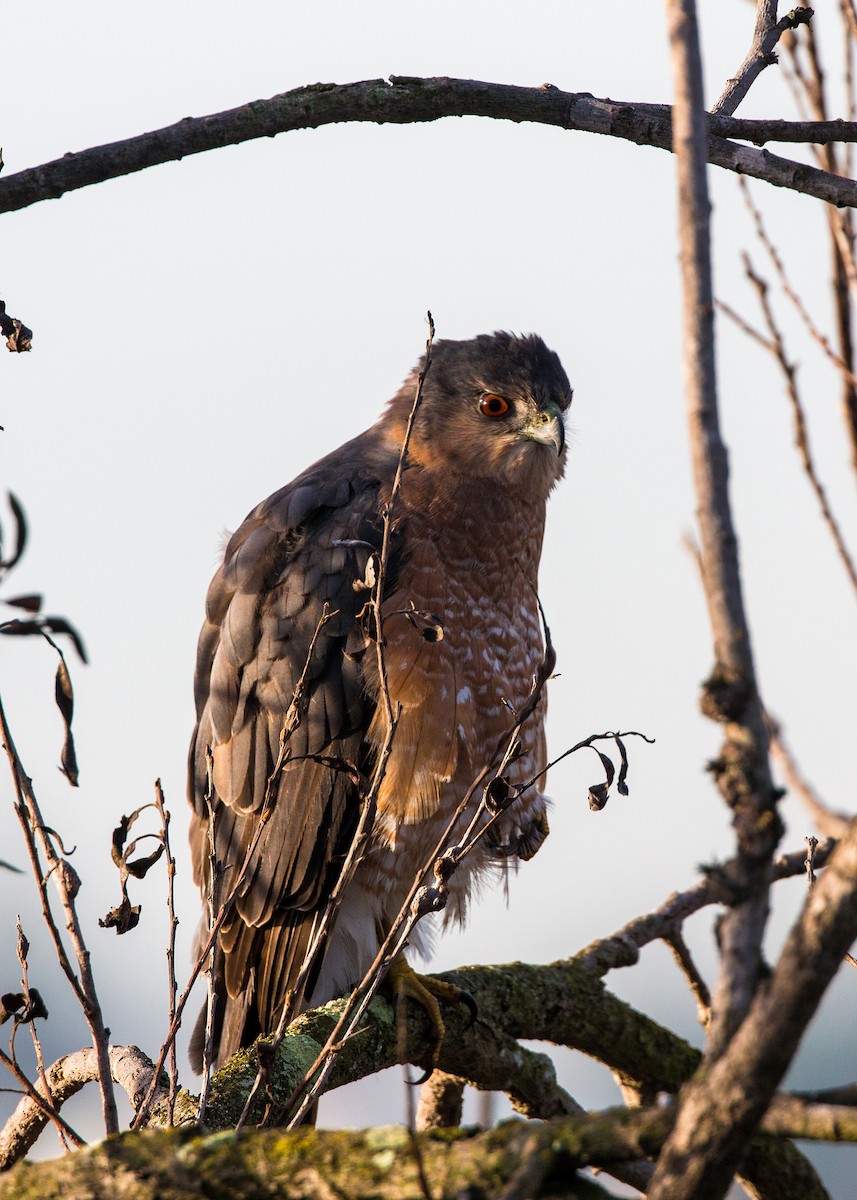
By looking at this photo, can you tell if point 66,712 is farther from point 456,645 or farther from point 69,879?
point 456,645

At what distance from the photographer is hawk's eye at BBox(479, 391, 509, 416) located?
514 centimetres

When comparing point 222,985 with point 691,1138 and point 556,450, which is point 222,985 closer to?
point 556,450

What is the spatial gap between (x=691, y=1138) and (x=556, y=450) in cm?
389

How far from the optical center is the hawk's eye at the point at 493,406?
514cm

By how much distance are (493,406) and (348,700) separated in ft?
4.92

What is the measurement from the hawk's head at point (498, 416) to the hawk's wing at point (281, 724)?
19.1 inches

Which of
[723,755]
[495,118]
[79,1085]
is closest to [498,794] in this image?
[723,755]

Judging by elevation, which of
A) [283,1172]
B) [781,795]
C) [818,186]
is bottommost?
[283,1172]

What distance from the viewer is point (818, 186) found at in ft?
10.1

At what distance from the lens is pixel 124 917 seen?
2.57 metres

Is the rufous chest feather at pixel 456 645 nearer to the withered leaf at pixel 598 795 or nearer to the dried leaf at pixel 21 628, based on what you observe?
the withered leaf at pixel 598 795

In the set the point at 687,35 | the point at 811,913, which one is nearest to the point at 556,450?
the point at 687,35

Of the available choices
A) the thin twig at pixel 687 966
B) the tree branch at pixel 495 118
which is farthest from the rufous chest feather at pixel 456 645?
the tree branch at pixel 495 118

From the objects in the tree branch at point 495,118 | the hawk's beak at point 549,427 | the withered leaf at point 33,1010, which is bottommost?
the withered leaf at point 33,1010
